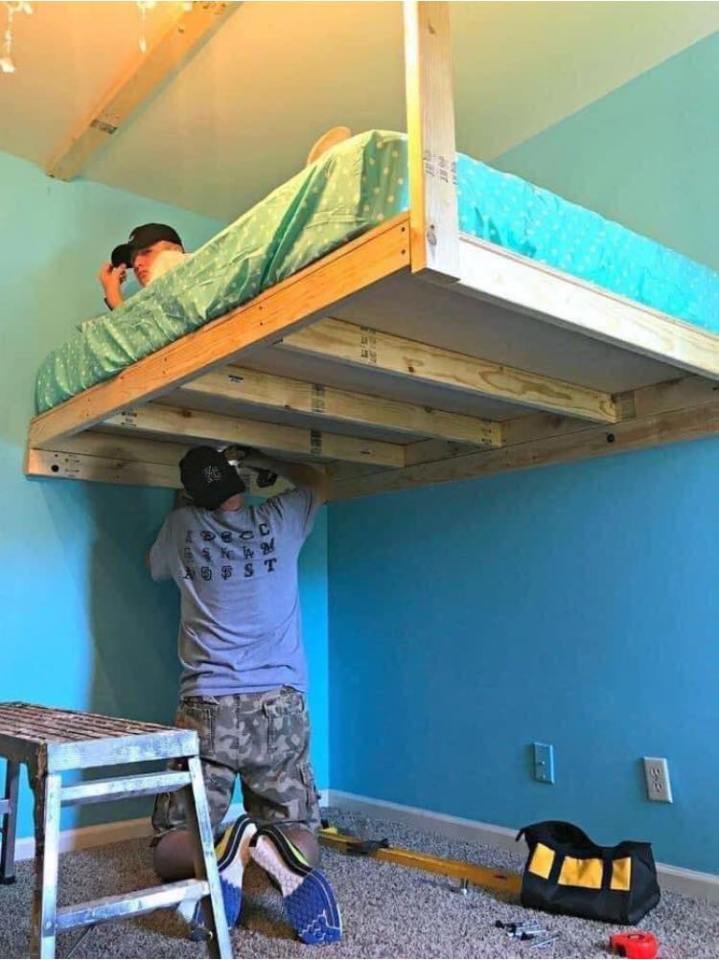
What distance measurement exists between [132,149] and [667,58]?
188 centimetres

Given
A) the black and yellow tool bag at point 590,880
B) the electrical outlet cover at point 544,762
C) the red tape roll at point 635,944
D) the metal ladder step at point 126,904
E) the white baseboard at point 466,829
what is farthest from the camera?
the electrical outlet cover at point 544,762

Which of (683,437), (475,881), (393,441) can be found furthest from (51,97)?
(475,881)

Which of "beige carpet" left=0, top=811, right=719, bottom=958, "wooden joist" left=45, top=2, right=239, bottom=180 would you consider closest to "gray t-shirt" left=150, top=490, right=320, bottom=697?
"beige carpet" left=0, top=811, right=719, bottom=958

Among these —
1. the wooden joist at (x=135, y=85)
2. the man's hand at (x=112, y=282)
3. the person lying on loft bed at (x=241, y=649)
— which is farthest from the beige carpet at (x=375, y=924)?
the wooden joist at (x=135, y=85)

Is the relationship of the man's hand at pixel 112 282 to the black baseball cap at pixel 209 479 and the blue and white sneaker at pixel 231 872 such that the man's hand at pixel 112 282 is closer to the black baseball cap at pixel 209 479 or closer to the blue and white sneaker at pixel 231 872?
the black baseball cap at pixel 209 479

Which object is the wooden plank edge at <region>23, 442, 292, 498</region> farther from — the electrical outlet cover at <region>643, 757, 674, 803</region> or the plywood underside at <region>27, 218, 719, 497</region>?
the electrical outlet cover at <region>643, 757, 674, 803</region>

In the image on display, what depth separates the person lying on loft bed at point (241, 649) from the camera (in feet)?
7.09

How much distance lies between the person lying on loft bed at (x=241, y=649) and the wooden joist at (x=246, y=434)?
240 mm

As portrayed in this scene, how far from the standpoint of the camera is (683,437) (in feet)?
7.32

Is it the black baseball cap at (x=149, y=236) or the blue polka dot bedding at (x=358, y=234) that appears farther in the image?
the black baseball cap at (x=149, y=236)

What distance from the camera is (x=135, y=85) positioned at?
2.43 meters

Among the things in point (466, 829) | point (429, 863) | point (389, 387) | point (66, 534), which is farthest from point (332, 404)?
point (466, 829)

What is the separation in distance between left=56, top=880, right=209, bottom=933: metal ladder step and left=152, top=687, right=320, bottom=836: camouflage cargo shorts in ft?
2.18

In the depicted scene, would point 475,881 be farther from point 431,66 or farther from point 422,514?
point 431,66
